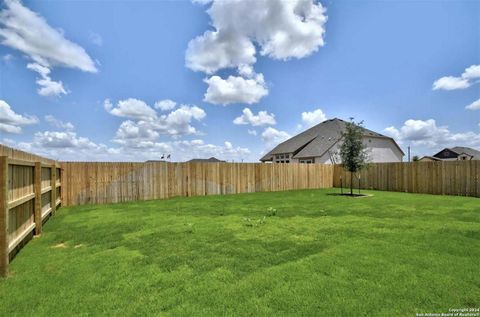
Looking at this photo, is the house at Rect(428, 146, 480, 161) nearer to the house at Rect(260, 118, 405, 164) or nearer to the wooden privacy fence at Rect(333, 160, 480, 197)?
the house at Rect(260, 118, 405, 164)

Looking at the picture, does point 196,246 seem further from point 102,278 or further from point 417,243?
point 417,243

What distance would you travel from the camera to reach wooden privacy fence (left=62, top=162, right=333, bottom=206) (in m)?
10.1

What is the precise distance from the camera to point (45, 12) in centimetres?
743

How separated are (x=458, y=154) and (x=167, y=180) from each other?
5074 centimetres

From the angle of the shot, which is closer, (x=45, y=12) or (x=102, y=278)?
(x=102, y=278)

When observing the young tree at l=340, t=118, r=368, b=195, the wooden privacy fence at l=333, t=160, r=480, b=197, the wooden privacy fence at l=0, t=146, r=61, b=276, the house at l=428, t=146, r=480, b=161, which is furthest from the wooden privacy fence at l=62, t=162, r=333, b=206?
the house at l=428, t=146, r=480, b=161

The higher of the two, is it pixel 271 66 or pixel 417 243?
pixel 271 66

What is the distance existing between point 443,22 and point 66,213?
14346mm

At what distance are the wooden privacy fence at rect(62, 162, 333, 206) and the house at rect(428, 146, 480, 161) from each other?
36749mm

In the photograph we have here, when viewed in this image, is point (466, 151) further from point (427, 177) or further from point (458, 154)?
point (427, 177)

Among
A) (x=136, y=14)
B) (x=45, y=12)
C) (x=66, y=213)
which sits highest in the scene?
(x=136, y=14)

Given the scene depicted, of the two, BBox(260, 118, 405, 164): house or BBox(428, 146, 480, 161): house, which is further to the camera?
BBox(428, 146, 480, 161): house

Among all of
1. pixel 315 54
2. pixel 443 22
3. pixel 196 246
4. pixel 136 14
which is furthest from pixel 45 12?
pixel 443 22

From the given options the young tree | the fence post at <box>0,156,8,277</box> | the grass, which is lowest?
the grass
